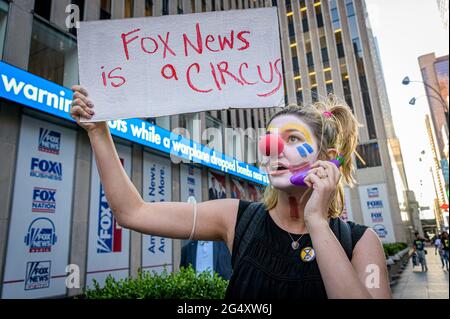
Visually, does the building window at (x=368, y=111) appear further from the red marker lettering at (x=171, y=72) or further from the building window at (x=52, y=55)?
the red marker lettering at (x=171, y=72)

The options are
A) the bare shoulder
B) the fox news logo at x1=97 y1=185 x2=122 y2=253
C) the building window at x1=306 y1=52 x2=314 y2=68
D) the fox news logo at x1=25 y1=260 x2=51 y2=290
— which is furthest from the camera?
Result: the building window at x1=306 y1=52 x2=314 y2=68

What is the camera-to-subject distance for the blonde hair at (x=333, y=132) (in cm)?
163

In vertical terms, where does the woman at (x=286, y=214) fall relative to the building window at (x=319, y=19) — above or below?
below

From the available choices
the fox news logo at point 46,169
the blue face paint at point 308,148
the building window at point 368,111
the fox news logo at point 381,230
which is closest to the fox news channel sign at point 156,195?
the fox news logo at point 46,169

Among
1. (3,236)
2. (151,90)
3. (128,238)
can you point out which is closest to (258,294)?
(151,90)

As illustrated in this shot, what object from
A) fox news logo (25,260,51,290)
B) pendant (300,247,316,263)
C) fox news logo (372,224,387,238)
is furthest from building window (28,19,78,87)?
fox news logo (372,224,387,238)

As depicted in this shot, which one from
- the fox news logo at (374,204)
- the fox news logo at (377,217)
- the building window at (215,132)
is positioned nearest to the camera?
the building window at (215,132)

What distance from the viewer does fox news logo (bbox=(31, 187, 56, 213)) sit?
7686 millimetres

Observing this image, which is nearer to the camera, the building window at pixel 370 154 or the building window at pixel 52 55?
the building window at pixel 52 55

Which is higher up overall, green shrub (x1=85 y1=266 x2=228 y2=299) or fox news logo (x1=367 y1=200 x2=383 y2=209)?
fox news logo (x1=367 y1=200 x2=383 y2=209)

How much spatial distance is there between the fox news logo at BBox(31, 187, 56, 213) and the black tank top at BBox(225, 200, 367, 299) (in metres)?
7.74

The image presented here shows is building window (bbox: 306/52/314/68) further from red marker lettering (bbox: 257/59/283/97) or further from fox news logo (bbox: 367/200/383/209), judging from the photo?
red marker lettering (bbox: 257/59/283/97)

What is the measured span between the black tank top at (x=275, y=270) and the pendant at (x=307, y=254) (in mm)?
14

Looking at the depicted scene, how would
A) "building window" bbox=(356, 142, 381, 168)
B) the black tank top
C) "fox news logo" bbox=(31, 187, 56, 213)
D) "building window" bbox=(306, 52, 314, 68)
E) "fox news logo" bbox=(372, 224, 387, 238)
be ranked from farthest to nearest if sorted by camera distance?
"building window" bbox=(306, 52, 314, 68) → "building window" bbox=(356, 142, 381, 168) → "fox news logo" bbox=(372, 224, 387, 238) → "fox news logo" bbox=(31, 187, 56, 213) → the black tank top
